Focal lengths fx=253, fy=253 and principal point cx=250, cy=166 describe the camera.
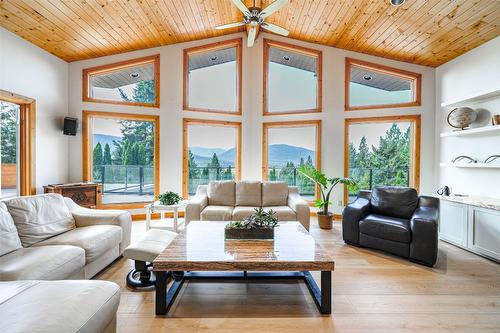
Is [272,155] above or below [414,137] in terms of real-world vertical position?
below

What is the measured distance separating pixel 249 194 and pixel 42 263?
306 cm

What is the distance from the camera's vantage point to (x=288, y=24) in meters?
5.12

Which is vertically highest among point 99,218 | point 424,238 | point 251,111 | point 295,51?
point 295,51

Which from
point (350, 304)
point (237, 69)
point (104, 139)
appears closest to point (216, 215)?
point (350, 304)

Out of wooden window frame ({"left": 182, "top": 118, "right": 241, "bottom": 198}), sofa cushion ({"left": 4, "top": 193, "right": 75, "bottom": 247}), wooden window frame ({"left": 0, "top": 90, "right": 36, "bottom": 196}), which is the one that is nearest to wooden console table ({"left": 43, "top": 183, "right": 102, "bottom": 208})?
wooden window frame ({"left": 0, "top": 90, "right": 36, "bottom": 196})

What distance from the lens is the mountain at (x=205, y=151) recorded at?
5.78 meters

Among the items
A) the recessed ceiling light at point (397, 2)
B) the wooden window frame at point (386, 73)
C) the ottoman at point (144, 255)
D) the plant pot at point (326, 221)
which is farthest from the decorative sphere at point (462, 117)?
the ottoman at point (144, 255)

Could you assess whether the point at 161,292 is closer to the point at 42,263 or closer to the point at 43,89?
the point at 42,263

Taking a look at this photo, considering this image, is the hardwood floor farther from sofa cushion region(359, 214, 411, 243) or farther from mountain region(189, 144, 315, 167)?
mountain region(189, 144, 315, 167)

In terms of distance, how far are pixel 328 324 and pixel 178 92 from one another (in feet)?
16.6

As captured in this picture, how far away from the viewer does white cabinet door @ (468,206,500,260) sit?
3.25 m

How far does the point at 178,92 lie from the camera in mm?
5543

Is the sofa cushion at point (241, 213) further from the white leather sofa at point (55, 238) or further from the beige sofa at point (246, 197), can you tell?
the white leather sofa at point (55, 238)

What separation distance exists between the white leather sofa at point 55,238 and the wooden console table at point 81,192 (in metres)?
1.28
